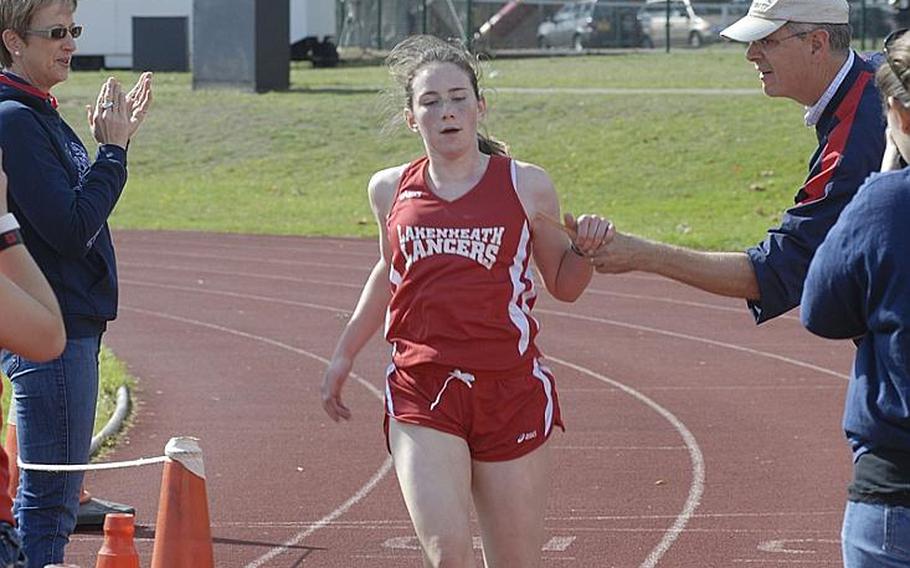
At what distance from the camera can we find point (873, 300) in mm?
3803

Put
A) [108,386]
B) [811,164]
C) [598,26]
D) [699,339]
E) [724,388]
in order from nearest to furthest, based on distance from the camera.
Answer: [811,164], [108,386], [724,388], [699,339], [598,26]

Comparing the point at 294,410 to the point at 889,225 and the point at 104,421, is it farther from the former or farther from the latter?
the point at 889,225

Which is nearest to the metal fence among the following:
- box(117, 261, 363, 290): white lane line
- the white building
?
the white building

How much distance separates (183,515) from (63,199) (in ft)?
3.55

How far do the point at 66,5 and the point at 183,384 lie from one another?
7.12 m

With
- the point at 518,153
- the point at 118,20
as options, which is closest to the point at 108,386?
the point at 518,153

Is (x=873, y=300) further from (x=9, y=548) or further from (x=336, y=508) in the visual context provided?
(x=336, y=508)

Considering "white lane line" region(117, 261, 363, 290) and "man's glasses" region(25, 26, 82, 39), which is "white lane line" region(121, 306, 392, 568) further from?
"white lane line" region(117, 261, 363, 290)

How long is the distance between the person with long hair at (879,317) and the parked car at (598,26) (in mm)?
44203

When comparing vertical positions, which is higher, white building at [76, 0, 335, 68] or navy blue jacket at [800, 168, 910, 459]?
navy blue jacket at [800, 168, 910, 459]

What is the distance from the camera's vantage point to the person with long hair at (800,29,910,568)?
3.73 m

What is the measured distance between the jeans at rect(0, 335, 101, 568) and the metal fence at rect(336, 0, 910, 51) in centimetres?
4042

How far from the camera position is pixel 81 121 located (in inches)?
1277

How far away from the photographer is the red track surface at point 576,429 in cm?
795
